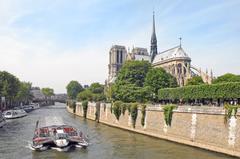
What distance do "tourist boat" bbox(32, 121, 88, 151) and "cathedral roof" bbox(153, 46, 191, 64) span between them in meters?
75.7

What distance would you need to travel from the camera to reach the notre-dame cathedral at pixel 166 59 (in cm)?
10881

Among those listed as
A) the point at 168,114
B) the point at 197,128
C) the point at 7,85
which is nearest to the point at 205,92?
the point at 168,114

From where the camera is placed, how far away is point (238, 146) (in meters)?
31.9

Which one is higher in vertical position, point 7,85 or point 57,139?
point 7,85

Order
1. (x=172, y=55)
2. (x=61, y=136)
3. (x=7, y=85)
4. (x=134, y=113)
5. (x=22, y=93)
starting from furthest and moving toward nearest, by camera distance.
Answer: (x=22, y=93)
(x=172, y=55)
(x=7, y=85)
(x=134, y=113)
(x=61, y=136)

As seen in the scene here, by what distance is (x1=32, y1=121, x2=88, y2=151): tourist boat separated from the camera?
36438mm

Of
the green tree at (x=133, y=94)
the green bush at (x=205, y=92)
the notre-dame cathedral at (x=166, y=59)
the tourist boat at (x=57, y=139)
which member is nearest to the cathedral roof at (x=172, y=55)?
the notre-dame cathedral at (x=166, y=59)

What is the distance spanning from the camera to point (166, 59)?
119m

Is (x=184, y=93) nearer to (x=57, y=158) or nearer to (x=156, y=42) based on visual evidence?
(x=57, y=158)

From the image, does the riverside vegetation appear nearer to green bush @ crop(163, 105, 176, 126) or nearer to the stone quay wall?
green bush @ crop(163, 105, 176, 126)

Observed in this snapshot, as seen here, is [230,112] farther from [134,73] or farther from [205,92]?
[134,73]

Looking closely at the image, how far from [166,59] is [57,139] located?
86133 mm

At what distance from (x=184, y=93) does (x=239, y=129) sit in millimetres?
27581

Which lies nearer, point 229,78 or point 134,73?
point 229,78
